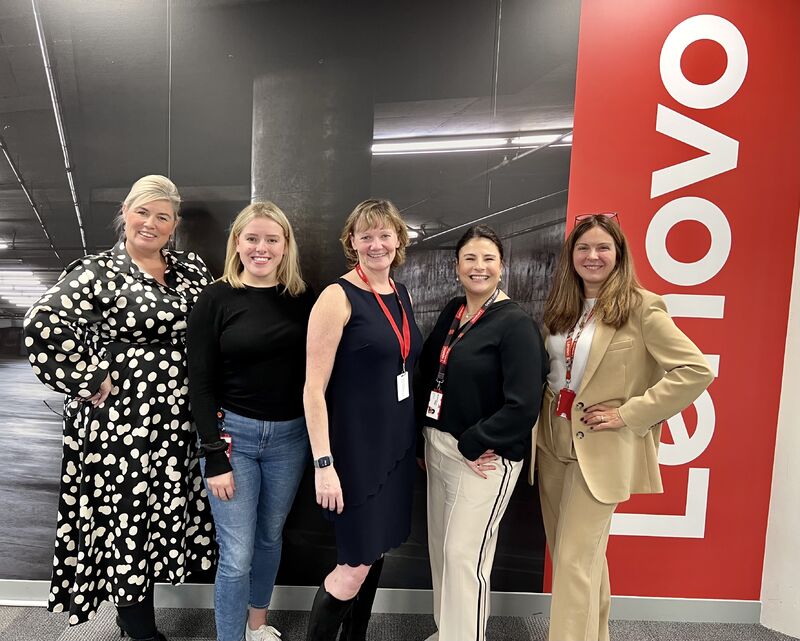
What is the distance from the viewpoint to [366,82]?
2273 millimetres

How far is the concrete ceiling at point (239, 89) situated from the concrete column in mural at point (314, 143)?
0.06m

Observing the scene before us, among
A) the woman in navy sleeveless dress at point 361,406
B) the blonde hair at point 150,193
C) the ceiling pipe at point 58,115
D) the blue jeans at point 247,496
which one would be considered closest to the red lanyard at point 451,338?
the woman in navy sleeveless dress at point 361,406

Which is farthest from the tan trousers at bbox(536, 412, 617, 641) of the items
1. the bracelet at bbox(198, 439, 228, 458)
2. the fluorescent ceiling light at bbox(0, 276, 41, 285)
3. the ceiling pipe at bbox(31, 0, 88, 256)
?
the fluorescent ceiling light at bbox(0, 276, 41, 285)

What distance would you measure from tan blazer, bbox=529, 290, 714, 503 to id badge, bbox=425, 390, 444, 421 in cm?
55

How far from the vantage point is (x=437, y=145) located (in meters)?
2.30

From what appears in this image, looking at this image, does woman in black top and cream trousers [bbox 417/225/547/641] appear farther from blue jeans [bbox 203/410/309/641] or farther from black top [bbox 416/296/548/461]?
blue jeans [bbox 203/410/309/641]

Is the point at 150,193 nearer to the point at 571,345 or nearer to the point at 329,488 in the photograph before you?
the point at 329,488

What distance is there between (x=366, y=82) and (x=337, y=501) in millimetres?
1901

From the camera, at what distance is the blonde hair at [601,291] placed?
5.97 ft

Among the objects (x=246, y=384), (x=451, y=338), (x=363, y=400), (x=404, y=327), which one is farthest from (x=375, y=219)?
(x=246, y=384)

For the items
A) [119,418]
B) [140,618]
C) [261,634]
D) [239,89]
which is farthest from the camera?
[239,89]

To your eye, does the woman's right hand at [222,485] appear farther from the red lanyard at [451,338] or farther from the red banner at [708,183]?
the red banner at [708,183]

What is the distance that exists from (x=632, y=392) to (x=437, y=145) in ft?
4.70

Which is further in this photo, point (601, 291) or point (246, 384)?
point (601, 291)
